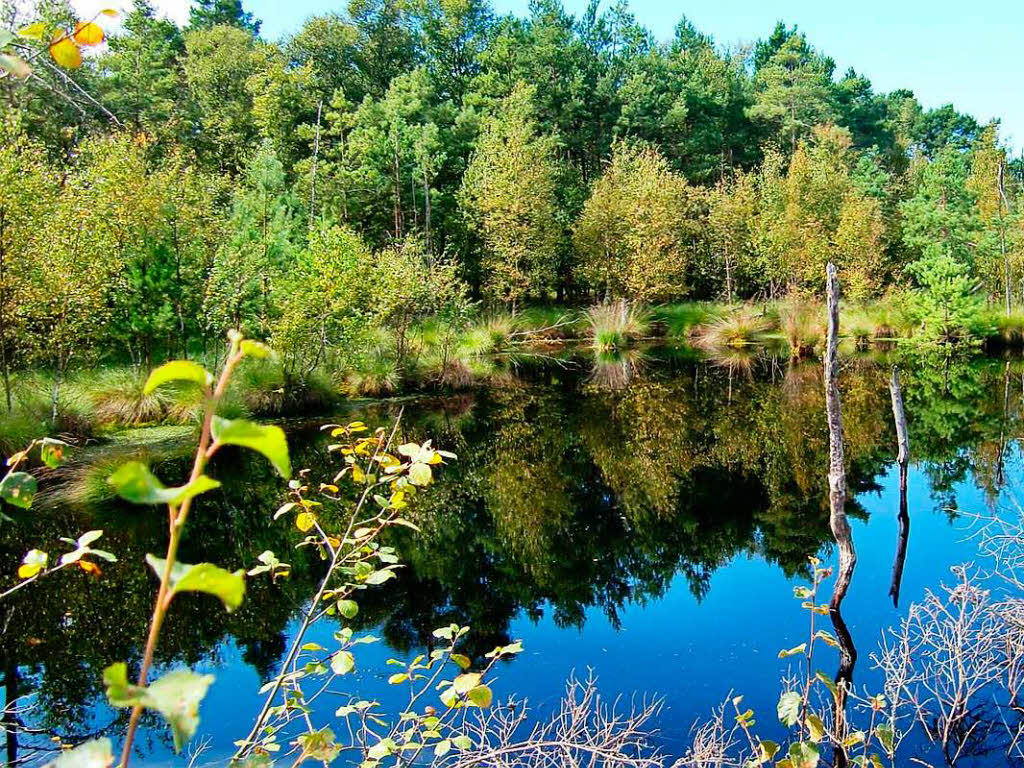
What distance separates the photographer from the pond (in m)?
4.77

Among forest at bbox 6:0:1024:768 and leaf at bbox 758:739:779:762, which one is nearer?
leaf at bbox 758:739:779:762

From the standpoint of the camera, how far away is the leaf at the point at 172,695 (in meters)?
0.62

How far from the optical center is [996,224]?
23141 millimetres

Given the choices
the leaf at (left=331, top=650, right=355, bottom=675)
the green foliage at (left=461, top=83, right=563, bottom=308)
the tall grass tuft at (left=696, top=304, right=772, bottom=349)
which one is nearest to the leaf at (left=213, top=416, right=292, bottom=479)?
the leaf at (left=331, top=650, right=355, bottom=675)

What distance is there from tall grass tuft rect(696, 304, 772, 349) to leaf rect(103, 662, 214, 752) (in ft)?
77.3

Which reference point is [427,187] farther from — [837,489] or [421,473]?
[421,473]

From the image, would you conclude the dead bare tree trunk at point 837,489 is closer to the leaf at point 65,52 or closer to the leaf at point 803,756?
the leaf at point 803,756

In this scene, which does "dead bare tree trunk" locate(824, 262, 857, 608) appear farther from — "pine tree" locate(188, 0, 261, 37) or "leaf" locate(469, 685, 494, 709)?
"pine tree" locate(188, 0, 261, 37)

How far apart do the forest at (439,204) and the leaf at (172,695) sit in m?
9.25

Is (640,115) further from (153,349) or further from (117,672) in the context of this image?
(117,672)

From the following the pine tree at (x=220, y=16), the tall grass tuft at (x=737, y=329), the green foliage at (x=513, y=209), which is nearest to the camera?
the tall grass tuft at (x=737, y=329)

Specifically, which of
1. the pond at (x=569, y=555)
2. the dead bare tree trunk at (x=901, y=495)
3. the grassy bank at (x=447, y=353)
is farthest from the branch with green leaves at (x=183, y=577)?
the dead bare tree trunk at (x=901, y=495)

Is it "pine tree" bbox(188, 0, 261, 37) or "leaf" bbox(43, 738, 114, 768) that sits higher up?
"pine tree" bbox(188, 0, 261, 37)

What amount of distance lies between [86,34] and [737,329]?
23.8 metres
